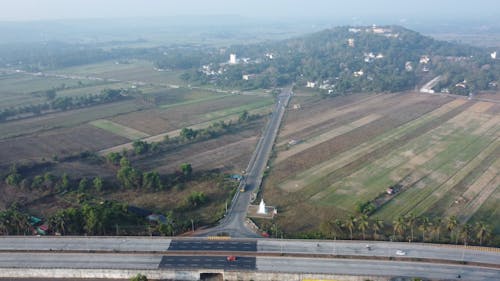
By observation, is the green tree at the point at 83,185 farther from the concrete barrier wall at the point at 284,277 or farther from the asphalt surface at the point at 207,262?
the concrete barrier wall at the point at 284,277

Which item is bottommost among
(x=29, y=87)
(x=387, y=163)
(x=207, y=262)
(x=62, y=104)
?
(x=207, y=262)

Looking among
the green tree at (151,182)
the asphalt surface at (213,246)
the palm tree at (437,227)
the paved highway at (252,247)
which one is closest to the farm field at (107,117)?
the green tree at (151,182)

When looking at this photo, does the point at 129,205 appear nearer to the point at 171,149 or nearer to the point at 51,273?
the point at 51,273

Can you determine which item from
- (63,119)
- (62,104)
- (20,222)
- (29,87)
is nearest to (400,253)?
(20,222)

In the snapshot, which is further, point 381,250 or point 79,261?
point 381,250

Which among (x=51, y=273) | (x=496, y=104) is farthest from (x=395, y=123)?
(x=51, y=273)

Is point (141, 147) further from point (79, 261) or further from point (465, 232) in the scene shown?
point (465, 232)

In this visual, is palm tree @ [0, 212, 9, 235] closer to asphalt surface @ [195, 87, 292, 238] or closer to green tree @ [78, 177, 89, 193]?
green tree @ [78, 177, 89, 193]
